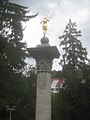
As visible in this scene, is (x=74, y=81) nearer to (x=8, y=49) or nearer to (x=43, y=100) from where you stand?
→ (x=8, y=49)

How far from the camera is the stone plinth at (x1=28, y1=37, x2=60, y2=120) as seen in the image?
52.3 ft

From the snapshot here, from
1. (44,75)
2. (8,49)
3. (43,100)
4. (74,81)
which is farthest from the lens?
(74,81)

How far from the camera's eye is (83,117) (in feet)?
117

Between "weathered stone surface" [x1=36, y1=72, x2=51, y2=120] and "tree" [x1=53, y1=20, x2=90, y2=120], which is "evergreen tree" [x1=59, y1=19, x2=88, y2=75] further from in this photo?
"weathered stone surface" [x1=36, y1=72, x2=51, y2=120]

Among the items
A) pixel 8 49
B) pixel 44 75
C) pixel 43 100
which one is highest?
pixel 8 49

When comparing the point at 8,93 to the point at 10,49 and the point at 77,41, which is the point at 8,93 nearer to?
the point at 10,49

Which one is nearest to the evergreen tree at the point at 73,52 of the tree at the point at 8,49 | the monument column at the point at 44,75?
the tree at the point at 8,49

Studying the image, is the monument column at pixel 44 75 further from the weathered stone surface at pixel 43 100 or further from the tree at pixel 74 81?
the tree at pixel 74 81

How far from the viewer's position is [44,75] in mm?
16641

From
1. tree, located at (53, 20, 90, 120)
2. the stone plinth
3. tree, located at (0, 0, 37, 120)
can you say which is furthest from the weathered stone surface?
tree, located at (53, 20, 90, 120)

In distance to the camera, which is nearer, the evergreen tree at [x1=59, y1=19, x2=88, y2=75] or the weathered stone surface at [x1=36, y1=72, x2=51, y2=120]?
the weathered stone surface at [x1=36, y1=72, x2=51, y2=120]

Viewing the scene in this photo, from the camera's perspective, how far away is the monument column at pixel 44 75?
15945mm

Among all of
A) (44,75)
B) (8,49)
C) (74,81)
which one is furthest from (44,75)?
(74,81)

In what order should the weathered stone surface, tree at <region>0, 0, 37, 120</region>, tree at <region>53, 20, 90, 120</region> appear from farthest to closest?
tree at <region>53, 20, 90, 120</region> → tree at <region>0, 0, 37, 120</region> → the weathered stone surface
